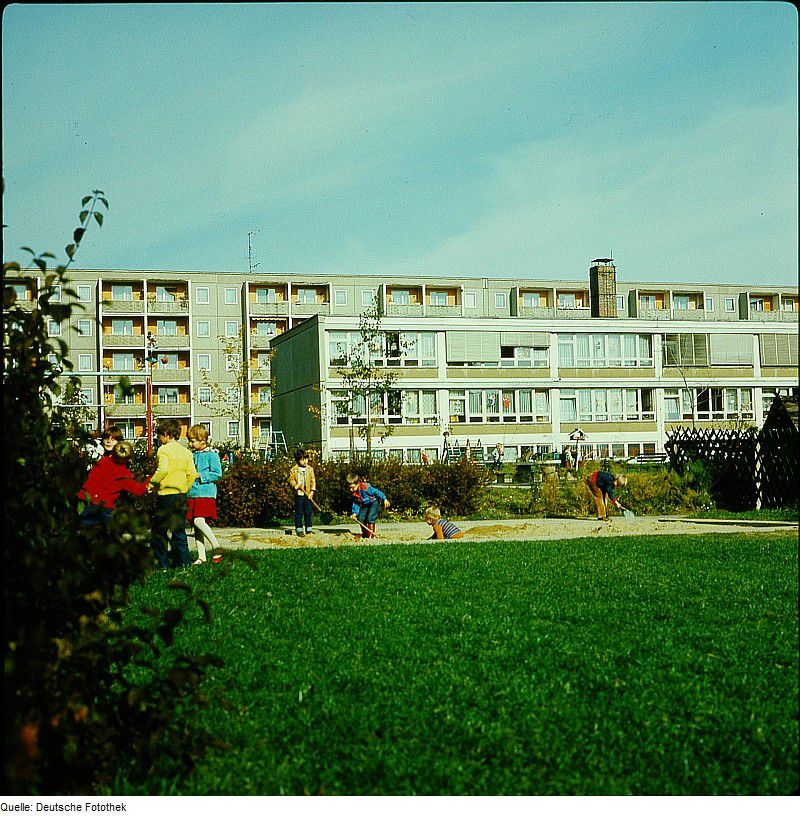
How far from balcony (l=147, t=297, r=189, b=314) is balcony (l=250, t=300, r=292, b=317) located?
506 cm

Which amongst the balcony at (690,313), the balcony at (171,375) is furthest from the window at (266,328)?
the balcony at (690,313)

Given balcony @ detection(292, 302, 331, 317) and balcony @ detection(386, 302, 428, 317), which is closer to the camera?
balcony @ detection(386, 302, 428, 317)

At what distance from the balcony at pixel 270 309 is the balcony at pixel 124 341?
877 cm

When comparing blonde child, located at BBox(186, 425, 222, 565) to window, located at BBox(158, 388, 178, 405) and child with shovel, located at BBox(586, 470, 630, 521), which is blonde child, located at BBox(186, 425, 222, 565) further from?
window, located at BBox(158, 388, 178, 405)

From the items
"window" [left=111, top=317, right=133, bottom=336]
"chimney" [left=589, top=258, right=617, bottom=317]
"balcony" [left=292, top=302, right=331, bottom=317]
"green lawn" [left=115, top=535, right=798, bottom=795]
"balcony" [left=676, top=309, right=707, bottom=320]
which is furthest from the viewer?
"balcony" [left=676, top=309, right=707, bottom=320]

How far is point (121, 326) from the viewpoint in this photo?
78750mm

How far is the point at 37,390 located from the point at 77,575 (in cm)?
80

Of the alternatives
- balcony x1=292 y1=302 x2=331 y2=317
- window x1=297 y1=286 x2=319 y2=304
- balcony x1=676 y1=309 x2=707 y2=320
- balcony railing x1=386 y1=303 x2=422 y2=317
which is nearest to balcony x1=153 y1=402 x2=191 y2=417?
balcony x1=292 y1=302 x2=331 y2=317

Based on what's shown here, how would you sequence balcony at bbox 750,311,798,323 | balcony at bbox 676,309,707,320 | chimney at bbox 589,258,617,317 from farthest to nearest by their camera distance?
balcony at bbox 676,309,707,320 → balcony at bbox 750,311,798,323 → chimney at bbox 589,258,617,317

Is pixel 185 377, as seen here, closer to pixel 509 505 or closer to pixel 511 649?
pixel 509 505

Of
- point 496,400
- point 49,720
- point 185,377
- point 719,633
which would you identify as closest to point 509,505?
point 719,633

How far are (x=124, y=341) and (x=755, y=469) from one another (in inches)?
2422

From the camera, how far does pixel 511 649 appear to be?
6.66m

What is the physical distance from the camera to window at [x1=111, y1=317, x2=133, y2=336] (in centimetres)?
7783
